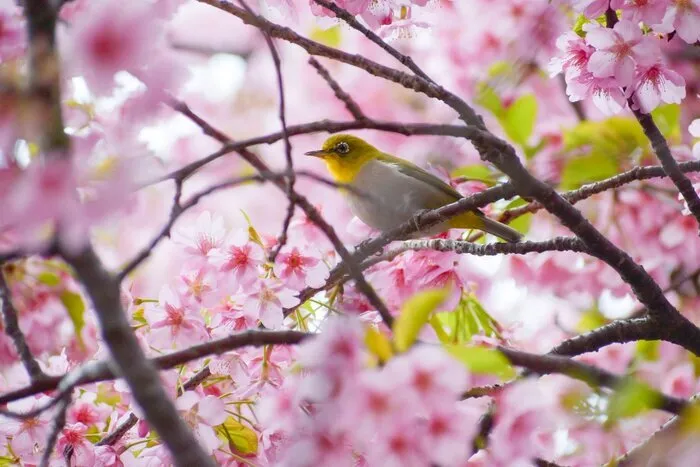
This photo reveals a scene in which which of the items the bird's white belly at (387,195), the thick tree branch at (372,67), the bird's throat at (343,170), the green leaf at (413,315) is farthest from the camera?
the bird's throat at (343,170)

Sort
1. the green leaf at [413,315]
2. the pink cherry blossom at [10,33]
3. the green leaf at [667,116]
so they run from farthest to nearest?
1. the green leaf at [667,116]
2. the pink cherry blossom at [10,33]
3. the green leaf at [413,315]

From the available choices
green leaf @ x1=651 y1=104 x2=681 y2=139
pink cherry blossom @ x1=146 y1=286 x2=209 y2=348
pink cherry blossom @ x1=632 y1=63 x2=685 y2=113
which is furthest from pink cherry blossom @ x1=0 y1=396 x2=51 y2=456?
green leaf @ x1=651 y1=104 x2=681 y2=139

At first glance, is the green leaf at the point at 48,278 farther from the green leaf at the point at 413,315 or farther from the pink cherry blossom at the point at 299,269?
the green leaf at the point at 413,315

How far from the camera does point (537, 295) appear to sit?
327cm

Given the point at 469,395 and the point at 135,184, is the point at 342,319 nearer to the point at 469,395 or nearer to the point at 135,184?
the point at 135,184

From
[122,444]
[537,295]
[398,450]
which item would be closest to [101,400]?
[122,444]

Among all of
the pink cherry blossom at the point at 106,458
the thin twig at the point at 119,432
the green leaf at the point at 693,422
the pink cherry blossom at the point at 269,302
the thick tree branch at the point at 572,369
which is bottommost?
the green leaf at the point at 693,422

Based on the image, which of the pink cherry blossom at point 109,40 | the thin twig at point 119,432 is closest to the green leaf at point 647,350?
the thin twig at point 119,432

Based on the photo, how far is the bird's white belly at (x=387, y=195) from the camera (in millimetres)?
2713

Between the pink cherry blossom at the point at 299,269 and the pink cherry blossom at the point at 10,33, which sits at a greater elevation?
the pink cherry blossom at the point at 10,33

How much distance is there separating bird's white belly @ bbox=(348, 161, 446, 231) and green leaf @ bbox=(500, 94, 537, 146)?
366 millimetres

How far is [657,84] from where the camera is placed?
1727 millimetres

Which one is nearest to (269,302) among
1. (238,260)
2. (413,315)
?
(238,260)

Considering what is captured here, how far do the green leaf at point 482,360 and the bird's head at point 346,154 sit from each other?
2.36m
